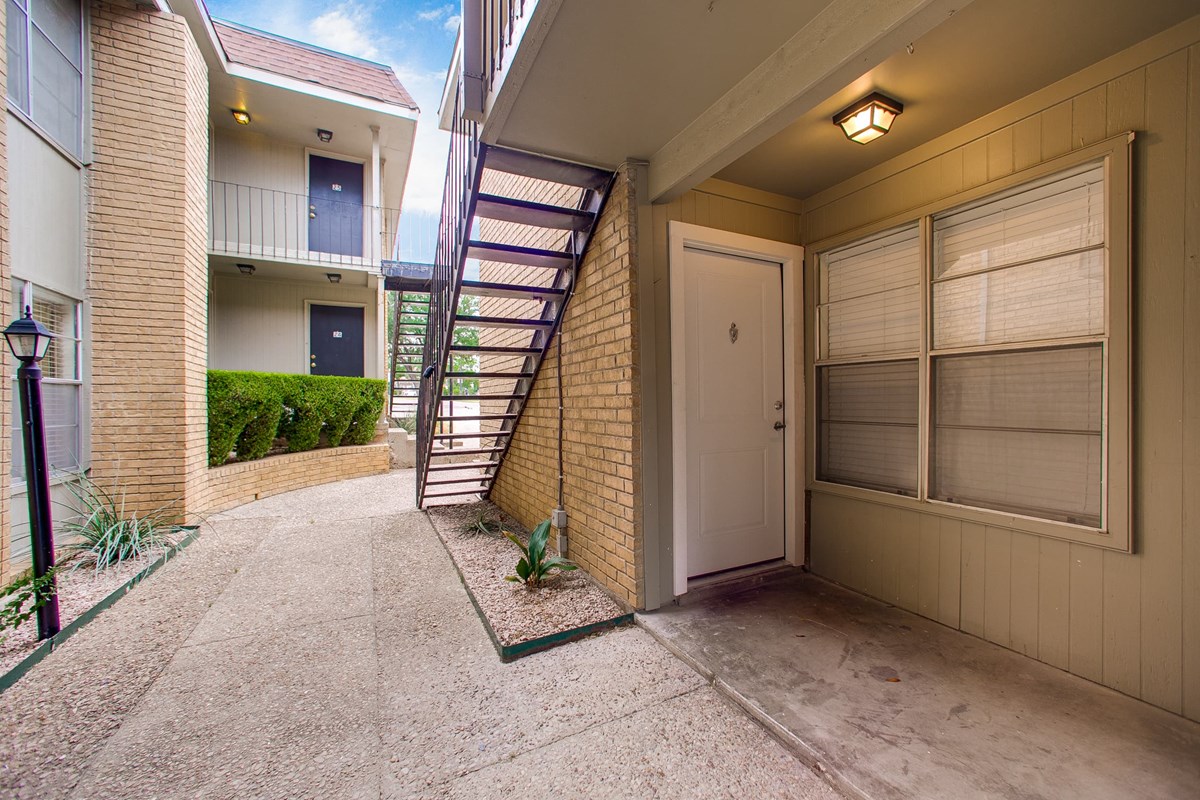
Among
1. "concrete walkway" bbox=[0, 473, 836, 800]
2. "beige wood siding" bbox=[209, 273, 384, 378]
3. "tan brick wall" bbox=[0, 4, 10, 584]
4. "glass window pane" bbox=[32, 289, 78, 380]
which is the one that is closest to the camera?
"concrete walkway" bbox=[0, 473, 836, 800]

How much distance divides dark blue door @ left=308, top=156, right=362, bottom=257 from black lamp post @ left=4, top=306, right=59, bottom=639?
6.06 metres

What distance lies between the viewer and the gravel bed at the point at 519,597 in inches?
103

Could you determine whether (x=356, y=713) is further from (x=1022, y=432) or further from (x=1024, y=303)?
(x=1024, y=303)

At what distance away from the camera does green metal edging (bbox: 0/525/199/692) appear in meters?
2.21

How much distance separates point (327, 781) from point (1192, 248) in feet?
12.0

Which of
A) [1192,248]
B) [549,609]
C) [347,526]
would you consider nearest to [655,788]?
[549,609]

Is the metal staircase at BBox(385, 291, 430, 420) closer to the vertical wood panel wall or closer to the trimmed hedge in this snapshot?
the trimmed hedge

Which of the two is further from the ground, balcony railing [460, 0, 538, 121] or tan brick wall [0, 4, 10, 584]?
balcony railing [460, 0, 538, 121]

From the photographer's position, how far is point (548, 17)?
68.7 inches

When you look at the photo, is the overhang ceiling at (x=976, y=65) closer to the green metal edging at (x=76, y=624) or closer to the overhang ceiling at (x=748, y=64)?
the overhang ceiling at (x=748, y=64)

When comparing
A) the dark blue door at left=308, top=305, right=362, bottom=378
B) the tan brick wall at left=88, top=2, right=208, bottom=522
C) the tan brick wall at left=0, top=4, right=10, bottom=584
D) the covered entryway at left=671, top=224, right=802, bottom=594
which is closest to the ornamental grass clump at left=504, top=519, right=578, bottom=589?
the covered entryway at left=671, top=224, right=802, bottom=594

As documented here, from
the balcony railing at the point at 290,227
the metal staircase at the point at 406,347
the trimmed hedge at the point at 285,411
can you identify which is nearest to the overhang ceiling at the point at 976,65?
the trimmed hedge at the point at 285,411

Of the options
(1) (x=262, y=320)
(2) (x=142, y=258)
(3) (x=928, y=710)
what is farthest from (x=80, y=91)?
(3) (x=928, y=710)

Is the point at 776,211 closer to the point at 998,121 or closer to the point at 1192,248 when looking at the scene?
the point at 998,121
